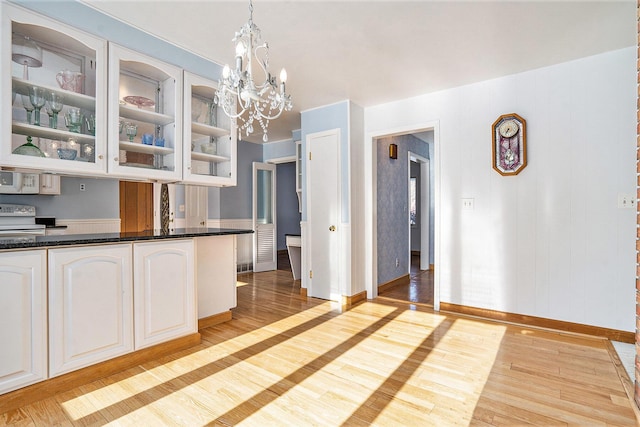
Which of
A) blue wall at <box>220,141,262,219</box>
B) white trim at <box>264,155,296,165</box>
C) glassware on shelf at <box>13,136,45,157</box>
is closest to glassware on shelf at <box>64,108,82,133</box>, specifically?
glassware on shelf at <box>13,136,45,157</box>

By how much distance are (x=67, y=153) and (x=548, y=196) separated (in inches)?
156

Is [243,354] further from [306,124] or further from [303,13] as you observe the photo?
[306,124]

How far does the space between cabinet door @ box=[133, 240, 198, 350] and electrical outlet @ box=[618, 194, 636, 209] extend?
3609 millimetres

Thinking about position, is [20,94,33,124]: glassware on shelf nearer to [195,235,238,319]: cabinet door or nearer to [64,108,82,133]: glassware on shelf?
[64,108,82,133]: glassware on shelf

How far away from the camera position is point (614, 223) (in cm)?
273

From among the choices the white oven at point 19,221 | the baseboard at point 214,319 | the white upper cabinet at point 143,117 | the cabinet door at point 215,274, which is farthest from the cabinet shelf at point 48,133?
the baseboard at point 214,319

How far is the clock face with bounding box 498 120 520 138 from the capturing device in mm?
3154

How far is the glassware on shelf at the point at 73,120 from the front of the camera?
7.18 ft

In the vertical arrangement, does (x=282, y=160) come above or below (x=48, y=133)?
above

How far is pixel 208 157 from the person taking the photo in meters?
3.04

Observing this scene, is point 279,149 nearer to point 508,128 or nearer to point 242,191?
point 242,191

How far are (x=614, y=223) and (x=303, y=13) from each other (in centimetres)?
306

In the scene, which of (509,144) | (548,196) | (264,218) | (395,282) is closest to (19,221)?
(264,218)

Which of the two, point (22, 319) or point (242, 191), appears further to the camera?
point (242, 191)
